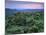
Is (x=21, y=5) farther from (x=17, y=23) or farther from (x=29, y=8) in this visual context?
(x=17, y=23)

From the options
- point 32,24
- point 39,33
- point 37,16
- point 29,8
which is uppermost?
point 29,8

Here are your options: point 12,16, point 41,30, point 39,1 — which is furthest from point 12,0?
point 41,30

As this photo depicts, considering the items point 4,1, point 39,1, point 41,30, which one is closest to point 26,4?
point 39,1

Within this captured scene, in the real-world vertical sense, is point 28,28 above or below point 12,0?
below

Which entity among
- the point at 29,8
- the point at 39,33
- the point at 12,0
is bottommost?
the point at 39,33

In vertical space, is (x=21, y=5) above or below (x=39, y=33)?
above

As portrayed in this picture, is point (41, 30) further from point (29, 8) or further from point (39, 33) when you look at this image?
point (29, 8)
